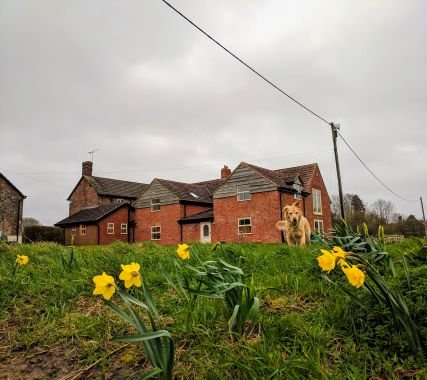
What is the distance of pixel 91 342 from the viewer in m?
2.40

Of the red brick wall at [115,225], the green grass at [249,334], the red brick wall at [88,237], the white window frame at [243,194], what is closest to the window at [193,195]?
the white window frame at [243,194]

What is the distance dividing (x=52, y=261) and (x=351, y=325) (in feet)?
14.8

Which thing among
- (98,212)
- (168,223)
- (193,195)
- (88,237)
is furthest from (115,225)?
(193,195)

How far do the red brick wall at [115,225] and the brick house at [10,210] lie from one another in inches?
374

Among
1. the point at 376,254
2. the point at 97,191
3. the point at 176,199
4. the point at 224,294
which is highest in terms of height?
the point at 97,191

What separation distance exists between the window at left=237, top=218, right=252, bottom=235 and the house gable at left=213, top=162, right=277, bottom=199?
2244 millimetres

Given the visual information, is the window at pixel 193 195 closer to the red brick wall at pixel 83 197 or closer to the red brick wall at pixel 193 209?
the red brick wall at pixel 193 209

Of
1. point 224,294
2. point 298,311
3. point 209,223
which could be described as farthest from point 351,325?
point 209,223

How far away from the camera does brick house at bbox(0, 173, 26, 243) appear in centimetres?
3366

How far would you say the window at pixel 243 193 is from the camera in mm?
25422

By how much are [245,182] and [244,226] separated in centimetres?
343

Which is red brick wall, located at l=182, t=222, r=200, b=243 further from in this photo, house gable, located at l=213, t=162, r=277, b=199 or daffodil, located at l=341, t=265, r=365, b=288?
daffodil, located at l=341, t=265, r=365, b=288

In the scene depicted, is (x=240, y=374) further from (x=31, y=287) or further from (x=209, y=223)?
(x=209, y=223)

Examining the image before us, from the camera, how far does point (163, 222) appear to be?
98.0 ft
